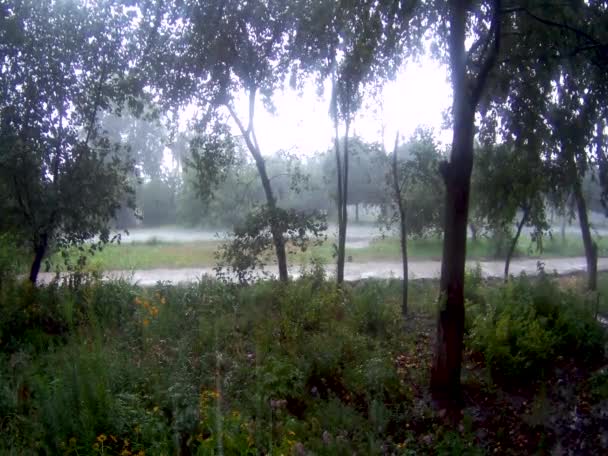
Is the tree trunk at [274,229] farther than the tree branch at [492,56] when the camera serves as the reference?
Yes

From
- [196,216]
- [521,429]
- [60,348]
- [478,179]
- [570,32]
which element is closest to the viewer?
[521,429]

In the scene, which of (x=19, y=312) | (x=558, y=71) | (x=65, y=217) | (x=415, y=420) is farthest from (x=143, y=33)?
(x=415, y=420)

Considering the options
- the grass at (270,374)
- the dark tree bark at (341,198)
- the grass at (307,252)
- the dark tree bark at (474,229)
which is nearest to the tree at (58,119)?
the grass at (270,374)

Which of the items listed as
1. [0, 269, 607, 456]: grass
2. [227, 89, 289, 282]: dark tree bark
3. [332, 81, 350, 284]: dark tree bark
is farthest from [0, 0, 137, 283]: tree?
[332, 81, 350, 284]: dark tree bark

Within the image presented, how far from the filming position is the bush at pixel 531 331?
6766 millimetres

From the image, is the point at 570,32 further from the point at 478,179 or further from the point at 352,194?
the point at 352,194

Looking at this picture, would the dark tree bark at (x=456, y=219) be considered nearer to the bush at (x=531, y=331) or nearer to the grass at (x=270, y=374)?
the grass at (x=270, y=374)

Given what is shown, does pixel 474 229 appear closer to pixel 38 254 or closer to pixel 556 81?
pixel 556 81

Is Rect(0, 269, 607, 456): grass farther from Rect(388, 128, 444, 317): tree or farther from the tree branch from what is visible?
the tree branch

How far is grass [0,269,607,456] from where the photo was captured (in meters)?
4.67

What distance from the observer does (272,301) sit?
9070mm

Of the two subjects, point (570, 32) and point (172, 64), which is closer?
point (570, 32)

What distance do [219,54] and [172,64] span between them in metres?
0.96

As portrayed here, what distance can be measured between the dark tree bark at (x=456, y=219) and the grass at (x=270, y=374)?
375 millimetres
